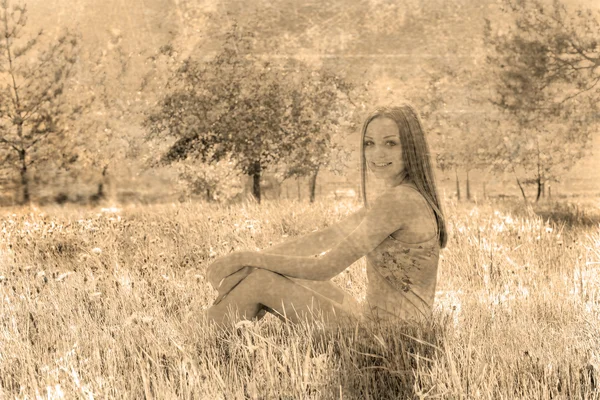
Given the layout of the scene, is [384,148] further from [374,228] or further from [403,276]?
[403,276]

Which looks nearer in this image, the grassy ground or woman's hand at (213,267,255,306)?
the grassy ground

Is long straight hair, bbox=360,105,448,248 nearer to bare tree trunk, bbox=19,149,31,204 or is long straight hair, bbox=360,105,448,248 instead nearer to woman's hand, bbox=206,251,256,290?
woman's hand, bbox=206,251,256,290

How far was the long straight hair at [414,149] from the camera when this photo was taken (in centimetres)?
256

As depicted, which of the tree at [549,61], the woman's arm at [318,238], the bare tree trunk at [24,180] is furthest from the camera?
the bare tree trunk at [24,180]

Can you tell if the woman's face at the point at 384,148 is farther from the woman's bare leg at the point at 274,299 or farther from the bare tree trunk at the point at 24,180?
the bare tree trunk at the point at 24,180

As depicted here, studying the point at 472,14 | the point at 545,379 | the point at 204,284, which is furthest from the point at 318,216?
the point at 472,14

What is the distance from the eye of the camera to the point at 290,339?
279 cm

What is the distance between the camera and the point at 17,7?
13.9 metres

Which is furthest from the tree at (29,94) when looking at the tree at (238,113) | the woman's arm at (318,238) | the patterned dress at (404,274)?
the patterned dress at (404,274)

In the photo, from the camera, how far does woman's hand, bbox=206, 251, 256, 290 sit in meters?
2.67

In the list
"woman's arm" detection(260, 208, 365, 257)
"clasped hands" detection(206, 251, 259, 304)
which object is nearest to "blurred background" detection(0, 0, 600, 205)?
"woman's arm" detection(260, 208, 365, 257)

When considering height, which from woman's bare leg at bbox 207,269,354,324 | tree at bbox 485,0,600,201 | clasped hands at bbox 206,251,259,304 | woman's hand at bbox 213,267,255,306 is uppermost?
tree at bbox 485,0,600,201

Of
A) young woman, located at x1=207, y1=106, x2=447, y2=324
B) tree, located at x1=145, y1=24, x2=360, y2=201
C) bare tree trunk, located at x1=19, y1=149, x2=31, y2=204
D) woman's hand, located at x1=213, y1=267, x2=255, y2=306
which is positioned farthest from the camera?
bare tree trunk, located at x1=19, y1=149, x2=31, y2=204

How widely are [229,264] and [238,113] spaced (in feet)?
33.5
